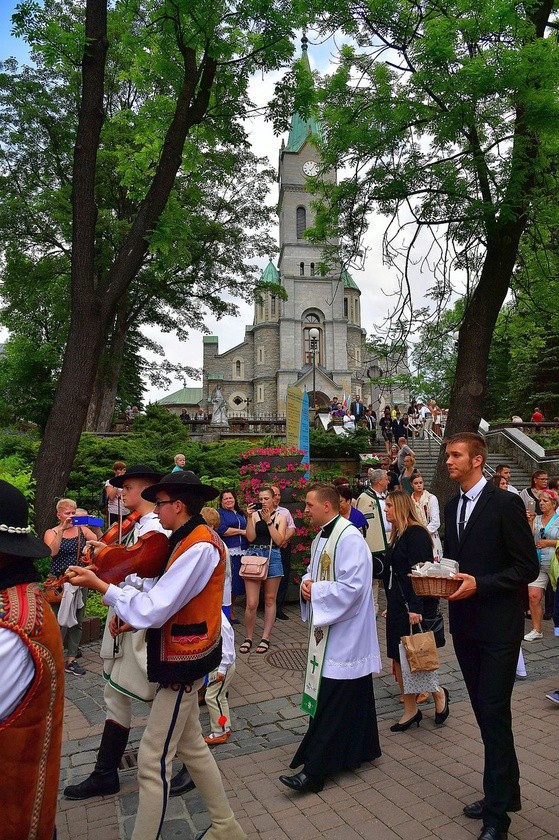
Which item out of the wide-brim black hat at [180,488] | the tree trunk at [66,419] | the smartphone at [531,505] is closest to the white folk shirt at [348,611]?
the wide-brim black hat at [180,488]

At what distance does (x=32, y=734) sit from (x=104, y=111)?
9.67m

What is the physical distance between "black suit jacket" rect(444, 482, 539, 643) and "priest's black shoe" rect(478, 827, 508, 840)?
1.02 m

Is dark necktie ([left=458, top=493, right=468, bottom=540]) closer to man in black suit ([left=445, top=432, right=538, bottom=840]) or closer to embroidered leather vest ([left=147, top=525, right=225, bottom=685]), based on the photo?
man in black suit ([left=445, top=432, right=538, bottom=840])

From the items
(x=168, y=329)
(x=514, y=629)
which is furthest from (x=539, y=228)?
(x=168, y=329)

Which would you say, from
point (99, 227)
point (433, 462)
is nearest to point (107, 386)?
point (99, 227)

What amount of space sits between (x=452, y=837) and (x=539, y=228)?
36.0 feet

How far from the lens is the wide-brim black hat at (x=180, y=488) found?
320 centimetres

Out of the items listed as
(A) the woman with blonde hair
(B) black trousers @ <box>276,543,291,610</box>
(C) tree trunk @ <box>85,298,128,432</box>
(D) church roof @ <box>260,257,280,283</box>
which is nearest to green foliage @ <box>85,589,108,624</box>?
(B) black trousers @ <box>276,543,291,610</box>

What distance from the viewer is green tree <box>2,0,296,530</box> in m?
8.55

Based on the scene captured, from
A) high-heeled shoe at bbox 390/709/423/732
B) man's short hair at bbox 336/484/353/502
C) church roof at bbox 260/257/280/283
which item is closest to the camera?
high-heeled shoe at bbox 390/709/423/732

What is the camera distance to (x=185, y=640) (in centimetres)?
307

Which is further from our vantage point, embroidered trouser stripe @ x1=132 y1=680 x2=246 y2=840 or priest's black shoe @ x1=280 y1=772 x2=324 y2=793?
priest's black shoe @ x1=280 y1=772 x2=324 y2=793

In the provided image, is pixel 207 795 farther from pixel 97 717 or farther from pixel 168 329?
pixel 168 329

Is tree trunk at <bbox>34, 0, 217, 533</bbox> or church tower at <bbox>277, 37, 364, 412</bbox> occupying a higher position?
church tower at <bbox>277, 37, 364, 412</bbox>
